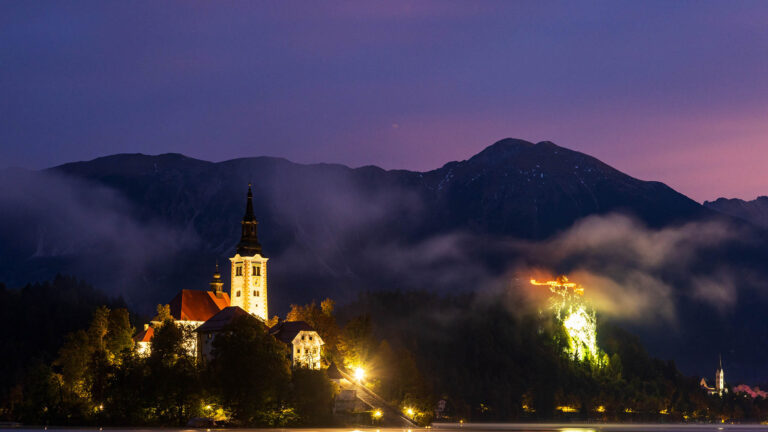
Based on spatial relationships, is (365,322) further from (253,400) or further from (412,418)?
(253,400)

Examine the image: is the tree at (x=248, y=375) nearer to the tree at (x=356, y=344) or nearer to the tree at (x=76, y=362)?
the tree at (x=76, y=362)

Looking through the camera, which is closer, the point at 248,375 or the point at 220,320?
the point at 248,375

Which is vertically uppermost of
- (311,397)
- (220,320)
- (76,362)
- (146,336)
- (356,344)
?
(220,320)

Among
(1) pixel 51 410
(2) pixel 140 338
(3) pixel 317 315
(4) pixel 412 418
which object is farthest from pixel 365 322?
(1) pixel 51 410

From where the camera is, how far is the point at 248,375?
142500 millimetres

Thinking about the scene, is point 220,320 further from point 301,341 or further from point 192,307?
point 192,307

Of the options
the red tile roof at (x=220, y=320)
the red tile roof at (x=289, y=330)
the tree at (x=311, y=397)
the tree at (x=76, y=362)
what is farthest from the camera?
the red tile roof at (x=289, y=330)

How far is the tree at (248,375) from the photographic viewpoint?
14100 cm

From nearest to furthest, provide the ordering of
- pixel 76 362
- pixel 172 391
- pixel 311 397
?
pixel 172 391
pixel 76 362
pixel 311 397

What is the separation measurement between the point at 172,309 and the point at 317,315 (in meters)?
28.0

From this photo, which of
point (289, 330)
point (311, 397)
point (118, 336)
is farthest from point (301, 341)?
point (118, 336)

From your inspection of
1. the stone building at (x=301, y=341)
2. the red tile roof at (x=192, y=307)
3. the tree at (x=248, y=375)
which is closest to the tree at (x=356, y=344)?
the stone building at (x=301, y=341)

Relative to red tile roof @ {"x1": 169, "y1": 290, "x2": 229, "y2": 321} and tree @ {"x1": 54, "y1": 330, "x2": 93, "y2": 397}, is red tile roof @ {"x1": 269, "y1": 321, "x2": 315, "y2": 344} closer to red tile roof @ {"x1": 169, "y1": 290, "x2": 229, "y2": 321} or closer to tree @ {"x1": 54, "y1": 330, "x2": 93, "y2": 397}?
red tile roof @ {"x1": 169, "y1": 290, "x2": 229, "y2": 321}

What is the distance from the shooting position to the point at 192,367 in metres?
144
